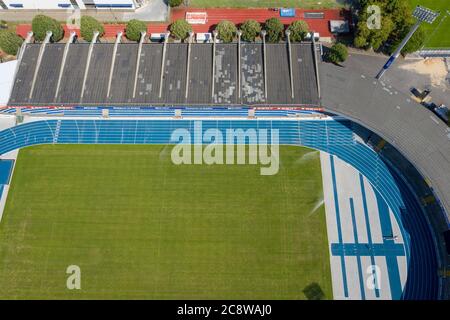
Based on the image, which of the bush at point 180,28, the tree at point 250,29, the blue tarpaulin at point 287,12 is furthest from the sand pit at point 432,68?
the bush at point 180,28

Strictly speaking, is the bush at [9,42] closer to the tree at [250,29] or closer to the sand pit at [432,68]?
the tree at [250,29]

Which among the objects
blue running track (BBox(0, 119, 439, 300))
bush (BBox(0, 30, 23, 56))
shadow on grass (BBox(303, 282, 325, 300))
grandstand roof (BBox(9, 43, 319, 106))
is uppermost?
bush (BBox(0, 30, 23, 56))

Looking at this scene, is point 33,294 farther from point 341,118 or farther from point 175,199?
point 341,118

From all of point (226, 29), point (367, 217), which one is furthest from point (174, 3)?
point (367, 217)

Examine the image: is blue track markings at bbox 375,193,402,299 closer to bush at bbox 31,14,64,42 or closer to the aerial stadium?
the aerial stadium

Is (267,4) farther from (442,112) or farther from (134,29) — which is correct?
(442,112)

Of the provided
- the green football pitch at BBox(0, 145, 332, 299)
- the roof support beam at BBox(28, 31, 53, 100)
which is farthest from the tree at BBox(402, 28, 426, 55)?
the roof support beam at BBox(28, 31, 53, 100)
